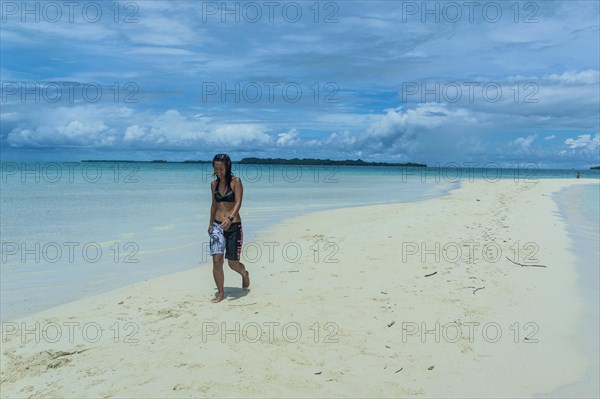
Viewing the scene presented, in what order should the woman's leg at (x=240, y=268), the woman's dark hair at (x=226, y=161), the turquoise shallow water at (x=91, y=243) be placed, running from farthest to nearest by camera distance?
the turquoise shallow water at (x=91, y=243), the woman's leg at (x=240, y=268), the woman's dark hair at (x=226, y=161)

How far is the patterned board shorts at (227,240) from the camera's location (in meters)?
6.52

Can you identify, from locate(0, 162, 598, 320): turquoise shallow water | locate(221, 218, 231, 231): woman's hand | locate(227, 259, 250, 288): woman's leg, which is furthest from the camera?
locate(0, 162, 598, 320): turquoise shallow water

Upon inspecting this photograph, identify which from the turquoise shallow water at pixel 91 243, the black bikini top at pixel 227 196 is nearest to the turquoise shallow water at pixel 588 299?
the black bikini top at pixel 227 196

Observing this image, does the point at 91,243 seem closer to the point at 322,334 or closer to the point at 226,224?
the point at 226,224

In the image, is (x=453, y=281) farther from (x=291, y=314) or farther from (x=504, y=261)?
(x=291, y=314)

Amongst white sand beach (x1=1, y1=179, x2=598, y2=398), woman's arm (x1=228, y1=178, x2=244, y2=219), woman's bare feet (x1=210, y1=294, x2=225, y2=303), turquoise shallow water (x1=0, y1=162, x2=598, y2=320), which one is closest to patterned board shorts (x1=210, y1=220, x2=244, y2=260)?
woman's arm (x1=228, y1=178, x2=244, y2=219)

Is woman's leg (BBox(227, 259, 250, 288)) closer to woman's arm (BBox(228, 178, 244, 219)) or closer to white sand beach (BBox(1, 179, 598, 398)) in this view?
white sand beach (BBox(1, 179, 598, 398))

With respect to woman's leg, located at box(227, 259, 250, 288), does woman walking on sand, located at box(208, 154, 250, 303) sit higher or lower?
higher

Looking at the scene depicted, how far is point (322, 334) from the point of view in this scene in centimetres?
527

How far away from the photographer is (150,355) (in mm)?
4746

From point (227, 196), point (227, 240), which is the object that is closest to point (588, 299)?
point (227, 240)

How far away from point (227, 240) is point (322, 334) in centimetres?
207

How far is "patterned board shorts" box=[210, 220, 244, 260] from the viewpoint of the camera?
6.52 metres

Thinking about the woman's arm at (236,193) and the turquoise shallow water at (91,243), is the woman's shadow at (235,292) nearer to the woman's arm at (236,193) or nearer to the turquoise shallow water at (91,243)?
the woman's arm at (236,193)
